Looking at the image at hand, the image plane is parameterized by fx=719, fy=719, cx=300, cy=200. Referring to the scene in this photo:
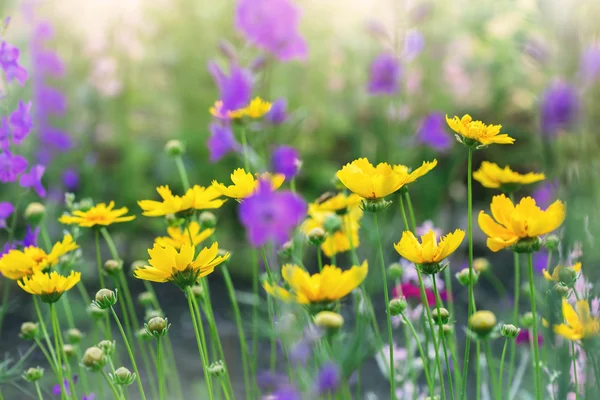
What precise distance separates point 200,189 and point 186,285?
0.51ft

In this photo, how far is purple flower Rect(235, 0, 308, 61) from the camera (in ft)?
5.08

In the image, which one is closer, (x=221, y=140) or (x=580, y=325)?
(x=580, y=325)

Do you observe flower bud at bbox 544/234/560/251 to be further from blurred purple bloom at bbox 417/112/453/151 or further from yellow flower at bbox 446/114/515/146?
blurred purple bloom at bbox 417/112/453/151

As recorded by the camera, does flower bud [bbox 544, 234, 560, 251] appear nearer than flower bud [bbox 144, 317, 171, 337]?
No

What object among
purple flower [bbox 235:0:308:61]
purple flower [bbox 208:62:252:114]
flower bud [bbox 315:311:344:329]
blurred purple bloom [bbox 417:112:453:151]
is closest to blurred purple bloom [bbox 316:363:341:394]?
flower bud [bbox 315:311:344:329]

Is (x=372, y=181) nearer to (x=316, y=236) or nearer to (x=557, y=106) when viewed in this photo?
(x=316, y=236)

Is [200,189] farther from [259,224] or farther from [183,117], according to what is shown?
[183,117]

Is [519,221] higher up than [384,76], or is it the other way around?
[519,221]

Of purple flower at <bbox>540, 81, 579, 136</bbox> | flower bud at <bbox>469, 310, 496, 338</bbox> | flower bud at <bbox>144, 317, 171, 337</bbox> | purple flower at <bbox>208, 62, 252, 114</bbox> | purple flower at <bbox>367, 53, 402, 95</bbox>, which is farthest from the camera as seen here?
purple flower at <bbox>367, 53, 402, 95</bbox>

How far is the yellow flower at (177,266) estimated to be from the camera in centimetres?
59

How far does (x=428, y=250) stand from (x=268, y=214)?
147 mm

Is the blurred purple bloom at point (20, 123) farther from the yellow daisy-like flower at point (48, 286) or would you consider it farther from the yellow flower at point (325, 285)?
the yellow flower at point (325, 285)

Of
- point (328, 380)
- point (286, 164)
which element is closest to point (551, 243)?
point (286, 164)

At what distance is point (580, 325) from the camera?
1.86 feet
